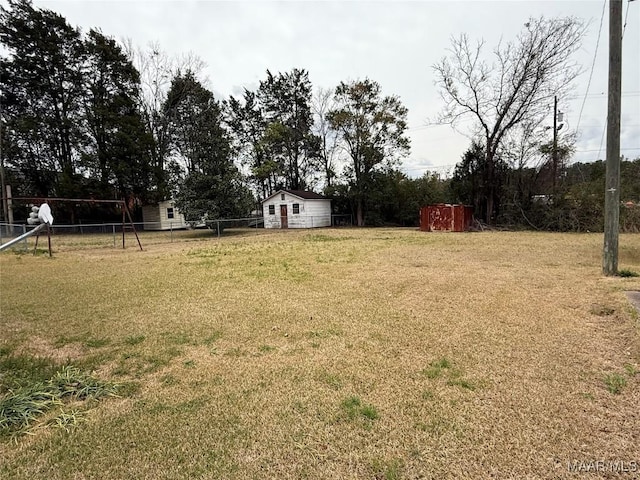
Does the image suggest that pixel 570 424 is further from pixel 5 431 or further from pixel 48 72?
pixel 48 72

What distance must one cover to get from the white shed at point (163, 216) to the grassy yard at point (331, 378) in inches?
917

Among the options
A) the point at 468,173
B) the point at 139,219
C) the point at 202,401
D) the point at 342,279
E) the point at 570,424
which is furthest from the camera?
the point at 139,219

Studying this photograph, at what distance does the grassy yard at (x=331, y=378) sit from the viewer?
1971 mm

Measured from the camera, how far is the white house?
84.9 ft

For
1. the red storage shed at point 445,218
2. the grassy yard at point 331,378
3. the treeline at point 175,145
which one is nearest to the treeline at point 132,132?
the treeline at point 175,145

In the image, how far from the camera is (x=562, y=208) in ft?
58.2

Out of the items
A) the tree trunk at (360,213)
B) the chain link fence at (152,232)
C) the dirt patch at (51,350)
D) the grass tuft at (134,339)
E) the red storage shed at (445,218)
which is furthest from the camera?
the tree trunk at (360,213)

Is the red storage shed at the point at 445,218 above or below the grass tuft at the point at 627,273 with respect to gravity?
above

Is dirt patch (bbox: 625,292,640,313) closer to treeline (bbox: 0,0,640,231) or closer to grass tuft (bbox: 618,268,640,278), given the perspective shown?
grass tuft (bbox: 618,268,640,278)

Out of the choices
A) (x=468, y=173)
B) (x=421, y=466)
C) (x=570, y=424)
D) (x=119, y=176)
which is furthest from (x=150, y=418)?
(x=119, y=176)

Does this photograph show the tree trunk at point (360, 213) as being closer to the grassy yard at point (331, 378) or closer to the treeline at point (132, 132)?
the treeline at point (132, 132)

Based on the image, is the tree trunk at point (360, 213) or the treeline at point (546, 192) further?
the tree trunk at point (360, 213)

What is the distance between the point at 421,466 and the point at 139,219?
33.1 metres

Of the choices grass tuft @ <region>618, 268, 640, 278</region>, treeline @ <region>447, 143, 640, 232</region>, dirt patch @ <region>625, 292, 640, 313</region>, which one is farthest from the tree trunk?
dirt patch @ <region>625, 292, 640, 313</region>
